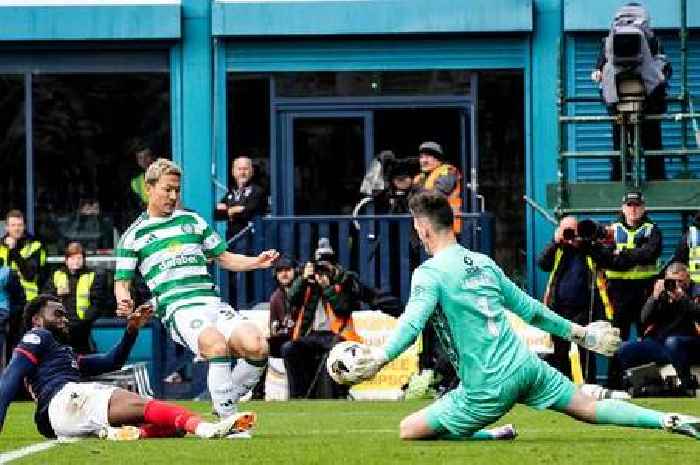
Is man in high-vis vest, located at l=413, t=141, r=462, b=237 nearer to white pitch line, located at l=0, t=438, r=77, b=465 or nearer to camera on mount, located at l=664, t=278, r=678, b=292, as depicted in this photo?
camera on mount, located at l=664, t=278, r=678, b=292

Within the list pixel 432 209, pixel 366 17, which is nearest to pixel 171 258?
pixel 432 209

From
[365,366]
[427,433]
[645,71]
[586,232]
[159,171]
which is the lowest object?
[427,433]

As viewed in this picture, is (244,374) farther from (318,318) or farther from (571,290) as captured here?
(318,318)

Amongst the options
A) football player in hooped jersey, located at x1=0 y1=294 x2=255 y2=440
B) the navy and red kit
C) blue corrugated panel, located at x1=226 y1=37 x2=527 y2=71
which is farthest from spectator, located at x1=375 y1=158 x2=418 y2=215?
football player in hooped jersey, located at x1=0 y1=294 x2=255 y2=440

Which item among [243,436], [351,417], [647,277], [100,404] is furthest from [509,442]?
[647,277]

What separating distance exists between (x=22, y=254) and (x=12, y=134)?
9.74ft

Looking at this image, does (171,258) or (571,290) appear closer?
(171,258)

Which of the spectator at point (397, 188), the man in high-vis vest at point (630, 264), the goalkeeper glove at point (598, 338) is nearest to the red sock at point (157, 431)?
the goalkeeper glove at point (598, 338)

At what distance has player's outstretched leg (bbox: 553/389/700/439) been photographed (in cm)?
1141

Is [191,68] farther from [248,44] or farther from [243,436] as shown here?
[243,436]

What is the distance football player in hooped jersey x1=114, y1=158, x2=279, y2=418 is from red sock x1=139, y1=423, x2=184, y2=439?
0.72 meters

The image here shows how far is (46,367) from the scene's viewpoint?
13102 millimetres

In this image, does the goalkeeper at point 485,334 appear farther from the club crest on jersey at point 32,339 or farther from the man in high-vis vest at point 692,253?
the man in high-vis vest at point 692,253

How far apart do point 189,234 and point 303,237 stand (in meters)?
9.29
